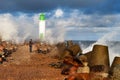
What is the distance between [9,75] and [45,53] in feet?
49.1

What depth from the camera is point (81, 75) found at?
16359 mm

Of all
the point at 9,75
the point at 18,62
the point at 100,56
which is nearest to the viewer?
the point at 9,75

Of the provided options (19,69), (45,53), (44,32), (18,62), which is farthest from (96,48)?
(44,32)

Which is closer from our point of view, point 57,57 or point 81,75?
point 81,75

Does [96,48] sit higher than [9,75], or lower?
higher

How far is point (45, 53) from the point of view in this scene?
1400 inches

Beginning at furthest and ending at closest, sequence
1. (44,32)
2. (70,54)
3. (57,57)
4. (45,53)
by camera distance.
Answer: (44,32) < (45,53) < (57,57) < (70,54)

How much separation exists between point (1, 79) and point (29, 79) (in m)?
1.46

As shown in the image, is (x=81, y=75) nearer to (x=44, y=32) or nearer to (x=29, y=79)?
(x=29, y=79)

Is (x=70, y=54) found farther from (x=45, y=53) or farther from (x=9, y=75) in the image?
(x=45, y=53)

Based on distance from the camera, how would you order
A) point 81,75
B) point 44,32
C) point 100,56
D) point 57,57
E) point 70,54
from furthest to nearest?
1. point 44,32
2. point 57,57
3. point 70,54
4. point 100,56
5. point 81,75

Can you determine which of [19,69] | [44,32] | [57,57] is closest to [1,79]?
[19,69]

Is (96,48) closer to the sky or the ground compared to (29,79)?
closer to the sky

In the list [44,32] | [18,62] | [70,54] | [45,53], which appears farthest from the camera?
[44,32]
